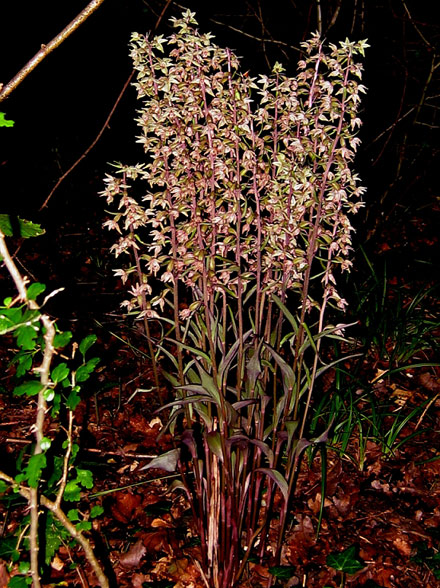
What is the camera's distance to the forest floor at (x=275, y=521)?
2.28 meters

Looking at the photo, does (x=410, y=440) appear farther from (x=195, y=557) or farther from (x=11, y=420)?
(x=11, y=420)

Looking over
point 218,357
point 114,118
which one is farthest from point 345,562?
point 114,118

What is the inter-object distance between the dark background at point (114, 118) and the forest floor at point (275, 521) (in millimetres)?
1557

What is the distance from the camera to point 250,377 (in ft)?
6.51

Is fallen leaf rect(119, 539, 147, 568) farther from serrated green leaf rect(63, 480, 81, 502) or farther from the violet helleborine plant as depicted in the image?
serrated green leaf rect(63, 480, 81, 502)

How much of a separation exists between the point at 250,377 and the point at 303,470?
0.99 meters

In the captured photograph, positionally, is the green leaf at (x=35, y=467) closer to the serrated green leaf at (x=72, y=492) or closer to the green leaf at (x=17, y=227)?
the serrated green leaf at (x=72, y=492)

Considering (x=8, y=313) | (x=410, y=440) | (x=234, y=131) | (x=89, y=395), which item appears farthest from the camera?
(x=89, y=395)

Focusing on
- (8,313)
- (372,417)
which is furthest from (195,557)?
(8,313)

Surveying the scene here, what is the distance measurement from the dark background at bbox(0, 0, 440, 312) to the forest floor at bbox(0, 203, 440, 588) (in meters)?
1.56

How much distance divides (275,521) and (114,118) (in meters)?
5.61

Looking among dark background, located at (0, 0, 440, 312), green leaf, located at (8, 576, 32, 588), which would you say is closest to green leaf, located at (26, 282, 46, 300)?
green leaf, located at (8, 576, 32, 588)

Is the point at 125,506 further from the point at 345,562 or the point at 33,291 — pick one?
the point at 33,291

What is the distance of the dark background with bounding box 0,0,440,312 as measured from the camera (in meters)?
5.11
